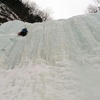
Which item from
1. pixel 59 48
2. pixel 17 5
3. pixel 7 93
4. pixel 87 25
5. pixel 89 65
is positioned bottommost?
pixel 7 93

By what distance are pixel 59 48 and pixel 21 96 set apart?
6.32 ft

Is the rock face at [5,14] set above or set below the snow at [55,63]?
above

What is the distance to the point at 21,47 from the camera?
5887mm

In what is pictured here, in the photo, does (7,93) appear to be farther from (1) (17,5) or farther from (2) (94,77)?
(1) (17,5)

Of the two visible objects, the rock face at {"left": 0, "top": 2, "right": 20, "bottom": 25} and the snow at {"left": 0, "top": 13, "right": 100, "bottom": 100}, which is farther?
the rock face at {"left": 0, "top": 2, "right": 20, "bottom": 25}

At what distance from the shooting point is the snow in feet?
12.6

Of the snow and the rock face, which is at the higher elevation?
the rock face

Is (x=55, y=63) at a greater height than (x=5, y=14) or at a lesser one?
lesser

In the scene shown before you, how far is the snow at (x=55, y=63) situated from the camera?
3.83 metres

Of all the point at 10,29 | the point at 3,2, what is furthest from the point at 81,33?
the point at 3,2

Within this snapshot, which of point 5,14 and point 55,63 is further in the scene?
point 5,14

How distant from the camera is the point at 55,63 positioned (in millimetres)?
4734

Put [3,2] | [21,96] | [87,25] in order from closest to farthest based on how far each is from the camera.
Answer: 1. [21,96]
2. [87,25]
3. [3,2]

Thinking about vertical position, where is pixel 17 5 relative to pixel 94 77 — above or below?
above
